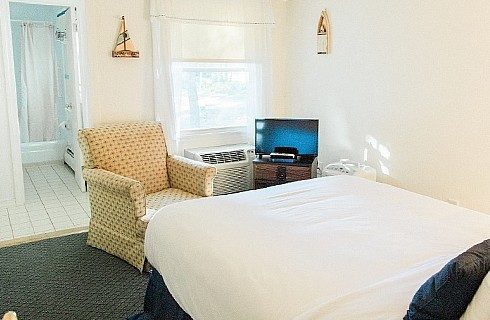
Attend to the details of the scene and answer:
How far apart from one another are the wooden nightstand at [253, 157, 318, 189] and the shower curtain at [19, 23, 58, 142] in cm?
370

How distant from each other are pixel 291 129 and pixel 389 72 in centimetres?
106

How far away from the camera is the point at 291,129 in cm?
445

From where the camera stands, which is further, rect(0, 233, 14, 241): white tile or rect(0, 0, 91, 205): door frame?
rect(0, 0, 91, 205): door frame

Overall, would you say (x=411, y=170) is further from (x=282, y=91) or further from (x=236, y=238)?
(x=236, y=238)

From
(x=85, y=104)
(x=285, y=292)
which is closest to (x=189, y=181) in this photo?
(x=85, y=104)

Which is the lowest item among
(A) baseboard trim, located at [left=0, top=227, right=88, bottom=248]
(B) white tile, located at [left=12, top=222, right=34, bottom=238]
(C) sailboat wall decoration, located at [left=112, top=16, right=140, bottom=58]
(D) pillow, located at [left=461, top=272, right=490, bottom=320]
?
(A) baseboard trim, located at [left=0, top=227, right=88, bottom=248]

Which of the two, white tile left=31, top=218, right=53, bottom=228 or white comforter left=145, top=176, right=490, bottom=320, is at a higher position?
white comforter left=145, top=176, right=490, bottom=320

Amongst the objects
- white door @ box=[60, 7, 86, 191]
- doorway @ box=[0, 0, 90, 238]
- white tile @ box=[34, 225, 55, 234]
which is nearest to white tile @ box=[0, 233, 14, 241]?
white tile @ box=[34, 225, 55, 234]

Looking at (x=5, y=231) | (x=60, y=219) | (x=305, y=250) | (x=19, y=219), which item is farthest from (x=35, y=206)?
(x=305, y=250)

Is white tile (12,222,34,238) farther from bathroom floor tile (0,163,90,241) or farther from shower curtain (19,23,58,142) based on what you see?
shower curtain (19,23,58,142)

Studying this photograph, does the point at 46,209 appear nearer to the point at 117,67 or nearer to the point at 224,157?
the point at 117,67

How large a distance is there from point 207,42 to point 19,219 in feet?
8.17

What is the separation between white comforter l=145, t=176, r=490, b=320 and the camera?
1.49m

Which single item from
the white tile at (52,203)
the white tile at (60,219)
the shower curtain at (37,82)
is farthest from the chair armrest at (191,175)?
the shower curtain at (37,82)
